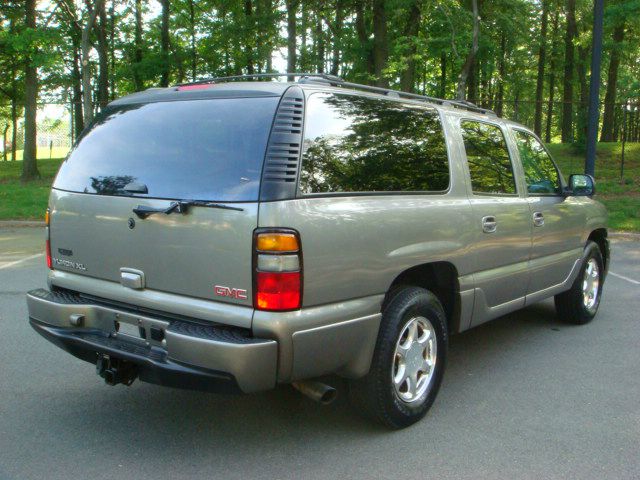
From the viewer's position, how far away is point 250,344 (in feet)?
9.55

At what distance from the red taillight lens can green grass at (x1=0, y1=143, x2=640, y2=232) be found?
11264 mm

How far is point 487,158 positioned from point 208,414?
260 cm

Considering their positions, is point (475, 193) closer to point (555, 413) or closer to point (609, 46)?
point (555, 413)

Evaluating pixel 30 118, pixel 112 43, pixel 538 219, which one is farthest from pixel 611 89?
pixel 538 219

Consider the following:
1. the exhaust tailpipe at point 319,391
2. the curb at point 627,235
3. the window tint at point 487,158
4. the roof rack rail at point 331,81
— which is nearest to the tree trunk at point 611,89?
the curb at point 627,235

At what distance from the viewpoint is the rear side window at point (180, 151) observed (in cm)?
312

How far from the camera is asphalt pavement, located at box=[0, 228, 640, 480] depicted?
325 cm

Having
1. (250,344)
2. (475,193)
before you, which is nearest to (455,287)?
(475,193)

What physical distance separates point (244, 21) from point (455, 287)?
2044 centimetres

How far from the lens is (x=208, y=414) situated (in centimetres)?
391

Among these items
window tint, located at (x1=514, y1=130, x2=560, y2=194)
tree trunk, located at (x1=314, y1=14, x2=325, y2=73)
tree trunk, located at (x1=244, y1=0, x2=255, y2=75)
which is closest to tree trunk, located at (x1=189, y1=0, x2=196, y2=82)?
tree trunk, located at (x1=244, y1=0, x2=255, y2=75)

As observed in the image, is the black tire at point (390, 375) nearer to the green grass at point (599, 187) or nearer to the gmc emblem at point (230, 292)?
the gmc emblem at point (230, 292)

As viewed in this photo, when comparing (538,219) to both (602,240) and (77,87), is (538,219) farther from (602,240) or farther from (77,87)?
(77,87)

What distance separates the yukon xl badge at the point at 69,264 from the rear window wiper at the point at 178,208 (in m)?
0.61
